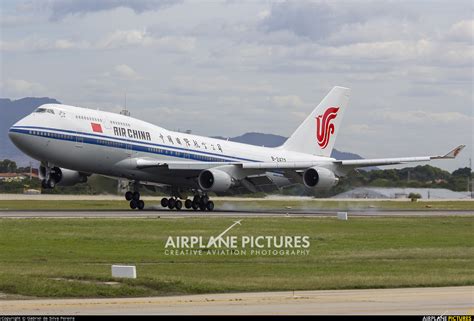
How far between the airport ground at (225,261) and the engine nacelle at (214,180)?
8403 millimetres

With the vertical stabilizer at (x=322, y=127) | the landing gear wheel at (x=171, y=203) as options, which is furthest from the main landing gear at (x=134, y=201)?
the vertical stabilizer at (x=322, y=127)

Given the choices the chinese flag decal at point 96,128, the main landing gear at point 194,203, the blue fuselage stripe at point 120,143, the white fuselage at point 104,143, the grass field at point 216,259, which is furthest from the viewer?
the main landing gear at point 194,203

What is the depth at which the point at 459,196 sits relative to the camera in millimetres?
96438

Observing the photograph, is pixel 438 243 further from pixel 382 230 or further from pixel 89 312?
pixel 89 312

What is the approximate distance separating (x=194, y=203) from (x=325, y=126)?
1493 centimetres

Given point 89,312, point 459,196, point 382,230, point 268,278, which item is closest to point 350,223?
point 382,230

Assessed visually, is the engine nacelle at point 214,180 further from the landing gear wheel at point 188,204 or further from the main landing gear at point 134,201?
the main landing gear at point 134,201

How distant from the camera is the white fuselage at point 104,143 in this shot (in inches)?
2168

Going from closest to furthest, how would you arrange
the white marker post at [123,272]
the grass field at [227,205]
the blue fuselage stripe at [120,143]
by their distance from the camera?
1. the white marker post at [123,272]
2. the blue fuselage stripe at [120,143]
3. the grass field at [227,205]

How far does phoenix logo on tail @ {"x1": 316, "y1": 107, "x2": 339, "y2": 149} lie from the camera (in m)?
72.7

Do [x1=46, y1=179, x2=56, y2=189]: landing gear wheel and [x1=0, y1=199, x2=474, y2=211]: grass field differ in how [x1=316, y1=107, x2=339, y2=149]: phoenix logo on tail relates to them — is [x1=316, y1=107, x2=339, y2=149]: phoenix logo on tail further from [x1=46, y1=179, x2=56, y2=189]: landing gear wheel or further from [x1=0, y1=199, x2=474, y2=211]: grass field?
[x1=46, y1=179, x2=56, y2=189]: landing gear wheel

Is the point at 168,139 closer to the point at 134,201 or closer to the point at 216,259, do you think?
the point at 134,201

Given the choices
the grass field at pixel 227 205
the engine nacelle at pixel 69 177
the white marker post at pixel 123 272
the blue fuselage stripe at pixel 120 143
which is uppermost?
the blue fuselage stripe at pixel 120 143

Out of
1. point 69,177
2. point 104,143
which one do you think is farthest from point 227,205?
point 104,143
